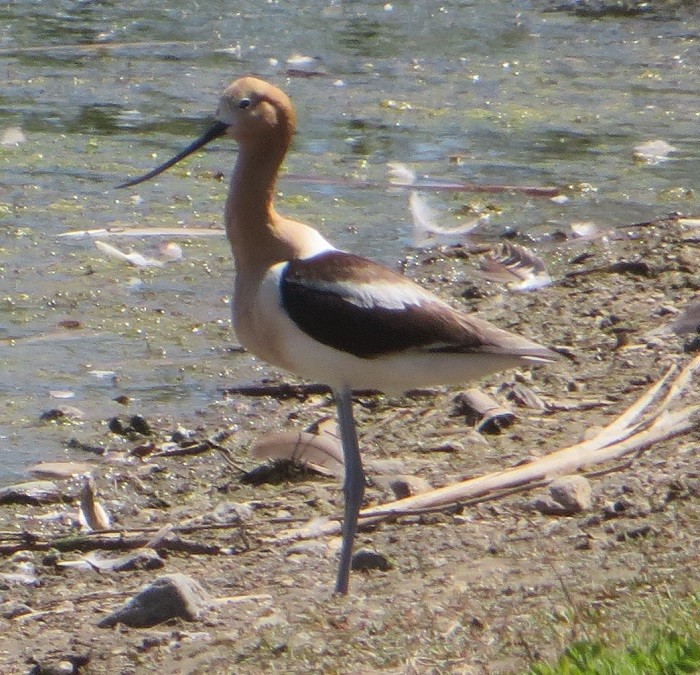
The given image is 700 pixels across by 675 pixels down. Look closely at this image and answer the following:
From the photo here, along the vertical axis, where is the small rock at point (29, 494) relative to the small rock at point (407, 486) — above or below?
below

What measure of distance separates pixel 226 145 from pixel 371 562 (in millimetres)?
6153

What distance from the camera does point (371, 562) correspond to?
4609 mm

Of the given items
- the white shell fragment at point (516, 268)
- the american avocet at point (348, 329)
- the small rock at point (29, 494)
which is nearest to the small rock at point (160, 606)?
the american avocet at point (348, 329)

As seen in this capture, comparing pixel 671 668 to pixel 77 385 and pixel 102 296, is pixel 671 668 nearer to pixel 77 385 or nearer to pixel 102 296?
pixel 77 385

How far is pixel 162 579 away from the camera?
13.8 ft

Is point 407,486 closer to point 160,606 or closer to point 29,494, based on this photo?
point 160,606

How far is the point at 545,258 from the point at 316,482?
305 centimetres

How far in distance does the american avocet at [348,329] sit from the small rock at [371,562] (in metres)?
0.16

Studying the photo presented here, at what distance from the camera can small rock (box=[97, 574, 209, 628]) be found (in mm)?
4176

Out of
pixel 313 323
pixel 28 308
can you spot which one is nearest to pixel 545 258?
pixel 28 308

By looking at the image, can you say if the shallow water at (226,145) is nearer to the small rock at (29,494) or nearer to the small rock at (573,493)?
the small rock at (29,494)

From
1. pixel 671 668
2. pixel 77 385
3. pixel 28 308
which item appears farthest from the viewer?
pixel 28 308

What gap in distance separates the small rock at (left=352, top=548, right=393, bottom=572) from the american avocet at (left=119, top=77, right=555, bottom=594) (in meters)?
0.16

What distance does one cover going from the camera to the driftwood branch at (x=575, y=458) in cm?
495
